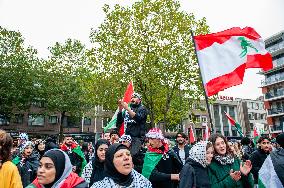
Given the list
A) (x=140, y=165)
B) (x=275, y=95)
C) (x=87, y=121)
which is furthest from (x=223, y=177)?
(x=275, y=95)

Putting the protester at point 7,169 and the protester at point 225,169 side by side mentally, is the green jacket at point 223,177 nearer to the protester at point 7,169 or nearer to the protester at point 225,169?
the protester at point 225,169

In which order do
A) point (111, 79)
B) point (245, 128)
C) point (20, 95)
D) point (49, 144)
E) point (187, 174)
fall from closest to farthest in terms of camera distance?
point (187, 174), point (49, 144), point (111, 79), point (20, 95), point (245, 128)

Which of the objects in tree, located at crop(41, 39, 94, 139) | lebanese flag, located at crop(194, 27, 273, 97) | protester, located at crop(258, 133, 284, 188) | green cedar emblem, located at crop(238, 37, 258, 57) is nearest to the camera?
protester, located at crop(258, 133, 284, 188)

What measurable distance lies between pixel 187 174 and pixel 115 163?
1.38 meters

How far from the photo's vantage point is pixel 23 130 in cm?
4303

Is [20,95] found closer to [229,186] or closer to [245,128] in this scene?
[229,186]

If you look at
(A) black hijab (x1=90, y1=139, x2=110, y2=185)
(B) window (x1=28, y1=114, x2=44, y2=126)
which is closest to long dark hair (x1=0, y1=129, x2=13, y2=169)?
(A) black hijab (x1=90, y1=139, x2=110, y2=185)

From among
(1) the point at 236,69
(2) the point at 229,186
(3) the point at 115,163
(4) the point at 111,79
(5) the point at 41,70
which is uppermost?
(5) the point at 41,70

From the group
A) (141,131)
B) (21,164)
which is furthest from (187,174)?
(21,164)

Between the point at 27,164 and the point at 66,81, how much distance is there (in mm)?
28393

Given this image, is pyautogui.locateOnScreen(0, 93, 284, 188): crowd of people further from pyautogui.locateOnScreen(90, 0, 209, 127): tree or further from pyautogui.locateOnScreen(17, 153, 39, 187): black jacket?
pyautogui.locateOnScreen(90, 0, 209, 127): tree

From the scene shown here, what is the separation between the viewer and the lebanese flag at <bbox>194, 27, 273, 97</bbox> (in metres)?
7.26

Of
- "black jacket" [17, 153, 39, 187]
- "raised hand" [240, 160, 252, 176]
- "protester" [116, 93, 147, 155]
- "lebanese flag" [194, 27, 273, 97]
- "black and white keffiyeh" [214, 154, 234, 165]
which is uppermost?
"lebanese flag" [194, 27, 273, 97]

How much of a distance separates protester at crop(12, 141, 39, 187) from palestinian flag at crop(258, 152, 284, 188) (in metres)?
5.13
